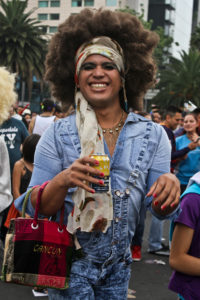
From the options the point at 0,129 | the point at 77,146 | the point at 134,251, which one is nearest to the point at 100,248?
the point at 77,146

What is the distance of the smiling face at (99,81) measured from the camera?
8.01 feet

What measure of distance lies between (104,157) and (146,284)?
150 inches

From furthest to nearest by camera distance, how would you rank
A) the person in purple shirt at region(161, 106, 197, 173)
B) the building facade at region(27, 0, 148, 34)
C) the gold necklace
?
the building facade at region(27, 0, 148, 34) → the person in purple shirt at region(161, 106, 197, 173) → the gold necklace

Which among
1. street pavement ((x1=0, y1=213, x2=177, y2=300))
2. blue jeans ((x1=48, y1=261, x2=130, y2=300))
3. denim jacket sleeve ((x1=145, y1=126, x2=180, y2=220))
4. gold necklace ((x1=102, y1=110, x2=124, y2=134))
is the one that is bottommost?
street pavement ((x1=0, y1=213, x2=177, y2=300))

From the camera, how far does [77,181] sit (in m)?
1.95

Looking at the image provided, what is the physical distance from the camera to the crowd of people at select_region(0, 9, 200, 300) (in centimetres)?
217

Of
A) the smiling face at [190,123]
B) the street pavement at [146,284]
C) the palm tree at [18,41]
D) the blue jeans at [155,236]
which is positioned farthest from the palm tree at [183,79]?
the street pavement at [146,284]

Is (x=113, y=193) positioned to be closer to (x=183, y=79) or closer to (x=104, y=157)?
(x=104, y=157)

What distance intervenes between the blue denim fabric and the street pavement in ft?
8.99

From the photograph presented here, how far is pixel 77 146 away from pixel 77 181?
1.40 ft

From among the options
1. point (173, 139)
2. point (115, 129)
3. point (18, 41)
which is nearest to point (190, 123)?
point (173, 139)

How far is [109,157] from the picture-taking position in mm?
2383

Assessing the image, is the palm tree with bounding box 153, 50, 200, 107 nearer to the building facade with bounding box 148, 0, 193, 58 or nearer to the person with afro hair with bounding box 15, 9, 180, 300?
the person with afro hair with bounding box 15, 9, 180, 300

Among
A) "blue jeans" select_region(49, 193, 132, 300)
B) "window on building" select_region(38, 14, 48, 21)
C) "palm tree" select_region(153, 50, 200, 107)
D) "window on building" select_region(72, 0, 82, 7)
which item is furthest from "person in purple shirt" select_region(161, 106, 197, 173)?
"window on building" select_region(38, 14, 48, 21)
